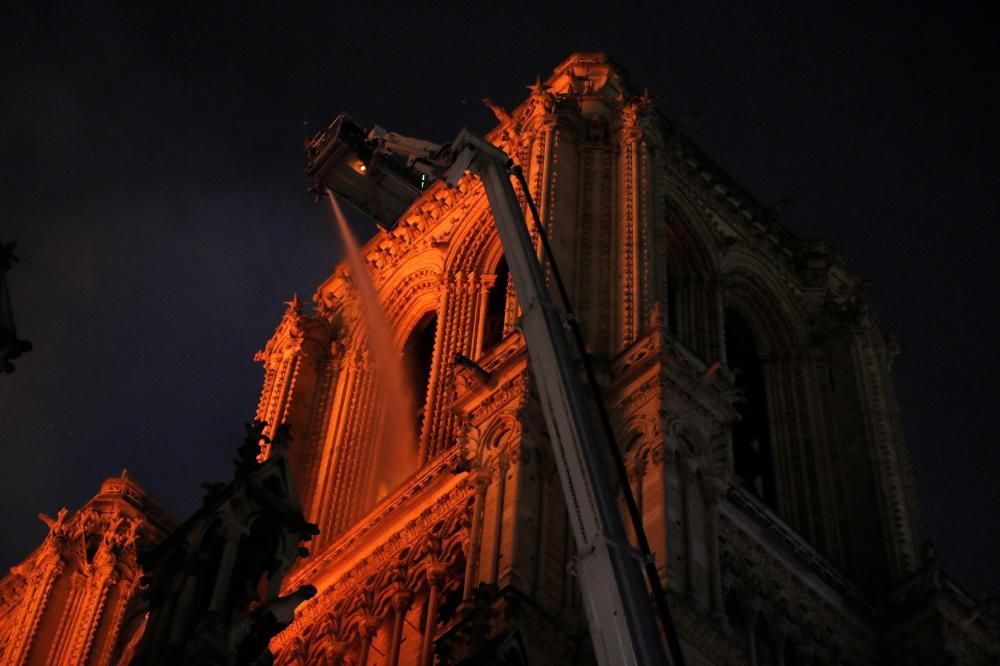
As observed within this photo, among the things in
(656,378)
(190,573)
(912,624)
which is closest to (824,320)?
(912,624)

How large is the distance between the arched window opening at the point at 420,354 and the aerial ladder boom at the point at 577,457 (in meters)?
10.4

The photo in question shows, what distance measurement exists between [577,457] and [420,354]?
19676mm

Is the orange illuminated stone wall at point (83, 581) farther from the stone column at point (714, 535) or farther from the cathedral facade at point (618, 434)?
the stone column at point (714, 535)

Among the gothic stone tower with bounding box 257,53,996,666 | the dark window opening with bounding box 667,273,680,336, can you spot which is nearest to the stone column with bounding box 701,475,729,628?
the gothic stone tower with bounding box 257,53,996,666

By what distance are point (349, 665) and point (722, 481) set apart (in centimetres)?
675

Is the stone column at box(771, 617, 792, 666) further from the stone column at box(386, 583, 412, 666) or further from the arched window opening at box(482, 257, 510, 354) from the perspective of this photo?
the arched window opening at box(482, 257, 510, 354)

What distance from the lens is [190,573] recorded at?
24.6 m

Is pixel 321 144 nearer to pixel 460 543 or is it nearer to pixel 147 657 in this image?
pixel 460 543

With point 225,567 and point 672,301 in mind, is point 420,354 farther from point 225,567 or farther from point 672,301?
point 225,567

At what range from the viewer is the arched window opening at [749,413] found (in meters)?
40.8

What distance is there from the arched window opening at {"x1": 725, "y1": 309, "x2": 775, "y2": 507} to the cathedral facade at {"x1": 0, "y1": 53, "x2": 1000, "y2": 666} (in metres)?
0.07

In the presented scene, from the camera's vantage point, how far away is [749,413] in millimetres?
42156

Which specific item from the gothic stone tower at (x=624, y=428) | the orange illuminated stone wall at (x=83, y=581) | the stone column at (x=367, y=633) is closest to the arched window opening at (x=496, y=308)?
→ the gothic stone tower at (x=624, y=428)

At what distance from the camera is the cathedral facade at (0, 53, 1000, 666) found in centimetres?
3008
